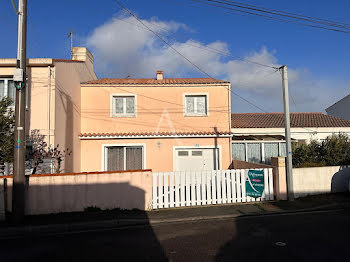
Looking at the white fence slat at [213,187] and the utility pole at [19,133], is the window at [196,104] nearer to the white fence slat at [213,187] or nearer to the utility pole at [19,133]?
the white fence slat at [213,187]

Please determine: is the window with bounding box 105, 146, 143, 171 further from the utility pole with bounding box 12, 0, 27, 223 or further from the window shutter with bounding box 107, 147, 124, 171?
the utility pole with bounding box 12, 0, 27, 223

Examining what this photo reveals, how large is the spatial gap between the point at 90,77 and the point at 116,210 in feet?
34.0

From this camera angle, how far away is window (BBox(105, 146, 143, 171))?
12508mm

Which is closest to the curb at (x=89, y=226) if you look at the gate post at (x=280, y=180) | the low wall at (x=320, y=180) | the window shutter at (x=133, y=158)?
the gate post at (x=280, y=180)

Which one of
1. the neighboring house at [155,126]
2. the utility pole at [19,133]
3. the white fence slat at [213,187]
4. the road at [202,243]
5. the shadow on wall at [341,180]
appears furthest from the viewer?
the neighboring house at [155,126]

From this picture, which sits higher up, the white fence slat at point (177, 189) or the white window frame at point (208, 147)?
the white window frame at point (208, 147)

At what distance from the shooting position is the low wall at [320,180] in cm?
909

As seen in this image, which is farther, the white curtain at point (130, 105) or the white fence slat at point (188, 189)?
the white curtain at point (130, 105)

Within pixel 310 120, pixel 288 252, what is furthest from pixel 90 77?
pixel 310 120

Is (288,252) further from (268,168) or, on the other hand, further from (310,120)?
(310,120)

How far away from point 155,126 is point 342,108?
75.0ft

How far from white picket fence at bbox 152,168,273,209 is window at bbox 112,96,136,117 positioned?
588 centimetres

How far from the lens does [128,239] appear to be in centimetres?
551

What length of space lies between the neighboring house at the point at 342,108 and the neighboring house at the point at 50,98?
26.0 m
